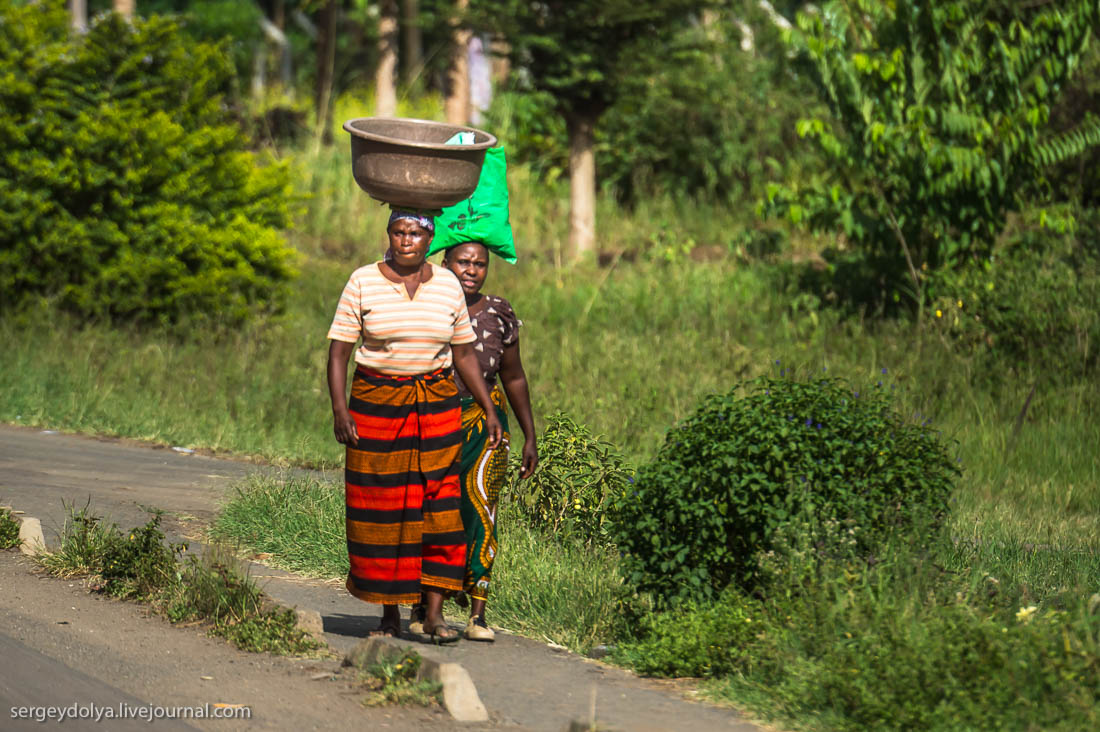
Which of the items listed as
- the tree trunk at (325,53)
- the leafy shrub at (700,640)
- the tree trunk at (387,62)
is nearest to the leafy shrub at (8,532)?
the leafy shrub at (700,640)

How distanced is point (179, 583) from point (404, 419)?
1581mm

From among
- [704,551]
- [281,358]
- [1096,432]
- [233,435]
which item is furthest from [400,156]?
[281,358]

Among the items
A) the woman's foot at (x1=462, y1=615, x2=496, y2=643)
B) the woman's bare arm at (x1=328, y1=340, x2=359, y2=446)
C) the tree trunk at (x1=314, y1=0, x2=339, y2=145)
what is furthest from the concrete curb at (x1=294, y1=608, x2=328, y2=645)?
the tree trunk at (x1=314, y1=0, x2=339, y2=145)

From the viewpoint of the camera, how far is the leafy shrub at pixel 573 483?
8.05m

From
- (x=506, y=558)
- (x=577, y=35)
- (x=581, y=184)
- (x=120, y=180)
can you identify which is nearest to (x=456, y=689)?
(x=506, y=558)

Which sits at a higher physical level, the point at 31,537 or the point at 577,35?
the point at 577,35

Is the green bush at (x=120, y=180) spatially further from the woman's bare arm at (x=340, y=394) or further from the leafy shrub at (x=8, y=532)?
the woman's bare arm at (x=340, y=394)

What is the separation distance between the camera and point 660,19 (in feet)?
62.2

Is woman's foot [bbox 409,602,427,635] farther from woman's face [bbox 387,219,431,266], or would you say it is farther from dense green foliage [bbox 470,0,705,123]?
dense green foliage [bbox 470,0,705,123]

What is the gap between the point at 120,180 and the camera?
Answer: 16109mm

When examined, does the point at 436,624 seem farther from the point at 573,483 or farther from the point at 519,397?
the point at 573,483

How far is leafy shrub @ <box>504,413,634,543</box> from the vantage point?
8047mm

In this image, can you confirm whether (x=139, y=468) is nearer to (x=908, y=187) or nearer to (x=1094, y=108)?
(x=908, y=187)

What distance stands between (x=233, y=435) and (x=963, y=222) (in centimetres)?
845
